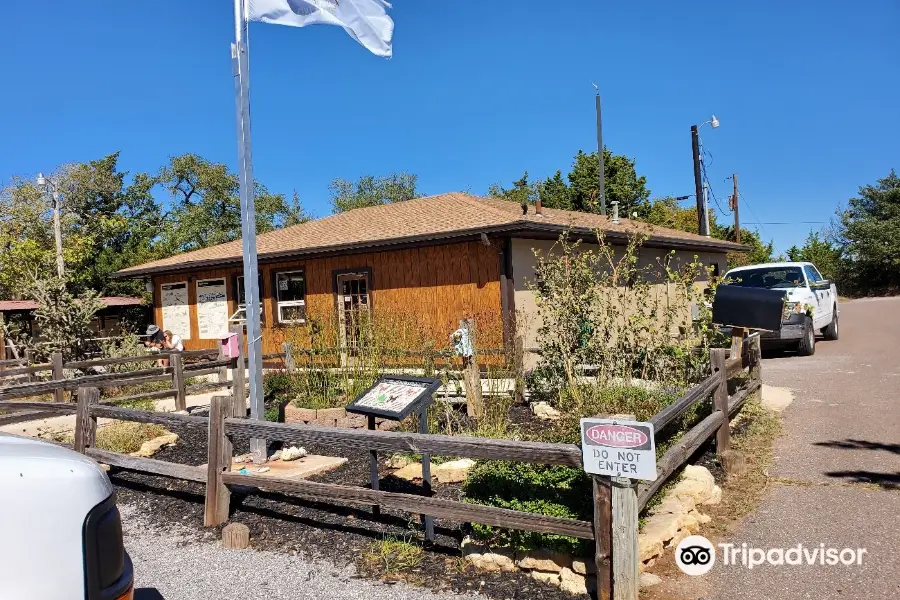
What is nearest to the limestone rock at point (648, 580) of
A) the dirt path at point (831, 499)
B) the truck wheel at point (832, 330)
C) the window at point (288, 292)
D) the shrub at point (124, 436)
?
the dirt path at point (831, 499)

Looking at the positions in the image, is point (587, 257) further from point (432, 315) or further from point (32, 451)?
point (32, 451)

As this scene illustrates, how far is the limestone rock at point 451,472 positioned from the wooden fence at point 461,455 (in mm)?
1012

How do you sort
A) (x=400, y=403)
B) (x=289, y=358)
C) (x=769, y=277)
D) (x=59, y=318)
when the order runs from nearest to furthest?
(x=400, y=403)
(x=289, y=358)
(x=59, y=318)
(x=769, y=277)

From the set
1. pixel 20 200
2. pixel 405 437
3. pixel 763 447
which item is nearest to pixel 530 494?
pixel 405 437

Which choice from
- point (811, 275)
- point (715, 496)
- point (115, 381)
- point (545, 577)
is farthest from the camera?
point (811, 275)

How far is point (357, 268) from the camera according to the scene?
1455cm

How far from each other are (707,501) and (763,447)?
209 cm

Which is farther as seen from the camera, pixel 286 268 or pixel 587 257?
pixel 286 268

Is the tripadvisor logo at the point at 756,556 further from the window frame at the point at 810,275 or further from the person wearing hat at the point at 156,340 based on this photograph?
the person wearing hat at the point at 156,340

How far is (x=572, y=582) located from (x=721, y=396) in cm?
316

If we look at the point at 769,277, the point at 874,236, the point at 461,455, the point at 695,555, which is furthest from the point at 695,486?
the point at 874,236

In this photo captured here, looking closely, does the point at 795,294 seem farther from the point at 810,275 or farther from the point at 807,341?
the point at 810,275

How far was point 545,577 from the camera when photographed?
395 cm

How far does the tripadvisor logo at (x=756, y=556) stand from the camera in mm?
3977
